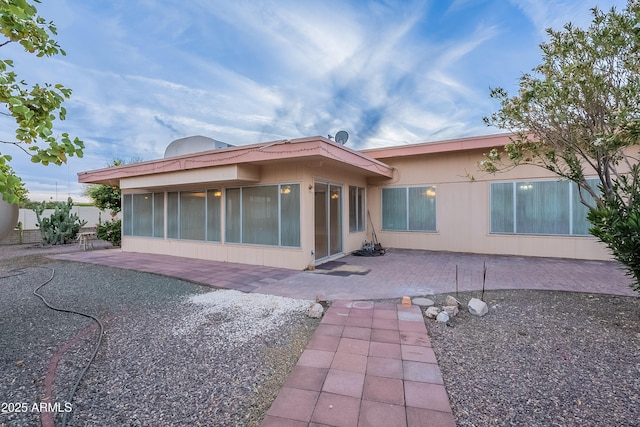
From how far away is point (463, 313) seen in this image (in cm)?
409

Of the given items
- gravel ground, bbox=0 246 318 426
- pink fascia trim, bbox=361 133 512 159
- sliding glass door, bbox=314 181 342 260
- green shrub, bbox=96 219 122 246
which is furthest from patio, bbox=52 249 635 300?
pink fascia trim, bbox=361 133 512 159

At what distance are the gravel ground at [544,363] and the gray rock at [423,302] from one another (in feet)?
1.71

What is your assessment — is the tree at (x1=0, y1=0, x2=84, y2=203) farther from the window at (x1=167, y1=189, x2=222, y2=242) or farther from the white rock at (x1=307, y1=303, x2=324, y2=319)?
the window at (x1=167, y1=189, x2=222, y2=242)

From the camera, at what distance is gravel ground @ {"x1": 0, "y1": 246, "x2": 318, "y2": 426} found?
217 centimetres

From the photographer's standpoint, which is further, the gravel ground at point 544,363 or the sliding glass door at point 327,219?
the sliding glass door at point 327,219

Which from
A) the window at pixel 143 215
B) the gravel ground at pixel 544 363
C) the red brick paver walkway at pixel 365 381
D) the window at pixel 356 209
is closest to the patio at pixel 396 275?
the gravel ground at pixel 544 363

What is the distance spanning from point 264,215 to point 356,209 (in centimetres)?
343

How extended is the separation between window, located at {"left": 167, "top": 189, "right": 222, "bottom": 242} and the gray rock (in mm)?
5947

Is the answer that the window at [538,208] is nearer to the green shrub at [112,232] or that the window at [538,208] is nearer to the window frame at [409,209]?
the window frame at [409,209]

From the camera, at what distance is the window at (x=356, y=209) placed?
9417mm

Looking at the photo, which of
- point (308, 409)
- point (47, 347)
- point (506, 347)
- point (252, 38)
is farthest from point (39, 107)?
point (252, 38)

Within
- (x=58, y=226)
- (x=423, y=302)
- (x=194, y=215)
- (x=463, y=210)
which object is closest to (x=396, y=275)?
(x=423, y=302)

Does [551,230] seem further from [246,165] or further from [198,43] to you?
[198,43]

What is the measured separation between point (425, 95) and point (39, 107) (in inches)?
424
